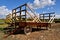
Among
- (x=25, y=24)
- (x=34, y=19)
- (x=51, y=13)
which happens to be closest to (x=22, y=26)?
(x=25, y=24)

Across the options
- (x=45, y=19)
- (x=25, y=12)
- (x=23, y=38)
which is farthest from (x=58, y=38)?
(x=45, y=19)

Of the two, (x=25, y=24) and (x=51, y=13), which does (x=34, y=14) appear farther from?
(x=51, y=13)

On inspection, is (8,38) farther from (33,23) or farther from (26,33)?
(33,23)

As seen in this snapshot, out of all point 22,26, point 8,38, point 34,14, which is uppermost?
point 34,14

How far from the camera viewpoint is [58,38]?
12.9 meters

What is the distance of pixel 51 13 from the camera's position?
18.1m

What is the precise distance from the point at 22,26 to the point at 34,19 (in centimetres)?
150

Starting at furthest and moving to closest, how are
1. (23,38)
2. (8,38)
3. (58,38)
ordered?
(8,38) < (23,38) < (58,38)

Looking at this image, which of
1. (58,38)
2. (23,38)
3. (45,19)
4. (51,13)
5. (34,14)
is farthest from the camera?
(45,19)

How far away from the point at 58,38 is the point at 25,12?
4314 millimetres

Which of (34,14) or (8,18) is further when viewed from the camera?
(8,18)

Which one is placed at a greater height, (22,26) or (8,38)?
(22,26)

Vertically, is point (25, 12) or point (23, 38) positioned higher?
point (25, 12)

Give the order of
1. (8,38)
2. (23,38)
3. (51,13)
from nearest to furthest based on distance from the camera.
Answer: (23,38), (8,38), (51,13)
